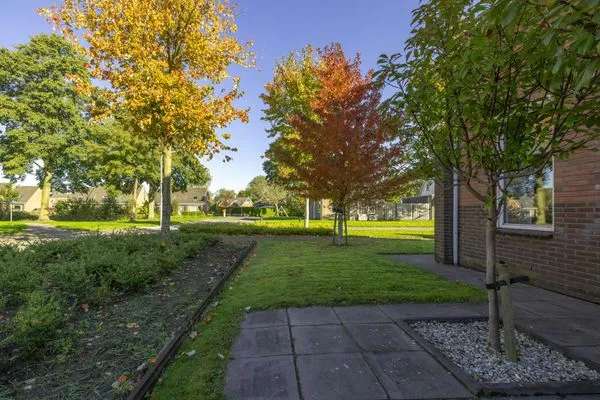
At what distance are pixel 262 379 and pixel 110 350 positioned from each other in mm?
1888

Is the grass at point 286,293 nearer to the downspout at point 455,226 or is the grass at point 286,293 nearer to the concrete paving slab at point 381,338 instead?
the concrete paving slab at point 381,338

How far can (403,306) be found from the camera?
5082 mm

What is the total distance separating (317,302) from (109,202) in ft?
131

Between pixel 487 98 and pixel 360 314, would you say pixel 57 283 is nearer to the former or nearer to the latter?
pixel 360 314

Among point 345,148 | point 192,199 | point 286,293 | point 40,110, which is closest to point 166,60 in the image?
point 345,148

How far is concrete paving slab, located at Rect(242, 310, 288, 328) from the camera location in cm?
441

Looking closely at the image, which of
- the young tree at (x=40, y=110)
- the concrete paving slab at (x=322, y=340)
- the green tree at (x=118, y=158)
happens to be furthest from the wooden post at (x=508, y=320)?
the young tree at (x=40, y=110)

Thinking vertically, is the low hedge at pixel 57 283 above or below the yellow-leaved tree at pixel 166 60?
below

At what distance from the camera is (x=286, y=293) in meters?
5.76

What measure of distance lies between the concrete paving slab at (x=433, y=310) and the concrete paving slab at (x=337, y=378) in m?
1.41

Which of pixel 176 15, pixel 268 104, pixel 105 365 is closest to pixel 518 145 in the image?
pixel 105 365

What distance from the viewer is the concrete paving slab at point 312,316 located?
445 centimetres

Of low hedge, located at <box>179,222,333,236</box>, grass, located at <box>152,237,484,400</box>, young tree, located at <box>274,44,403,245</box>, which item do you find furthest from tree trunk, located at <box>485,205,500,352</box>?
low hedge, located at <box>179,222,333,236</box>

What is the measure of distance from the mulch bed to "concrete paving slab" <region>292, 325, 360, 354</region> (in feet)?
4.65
